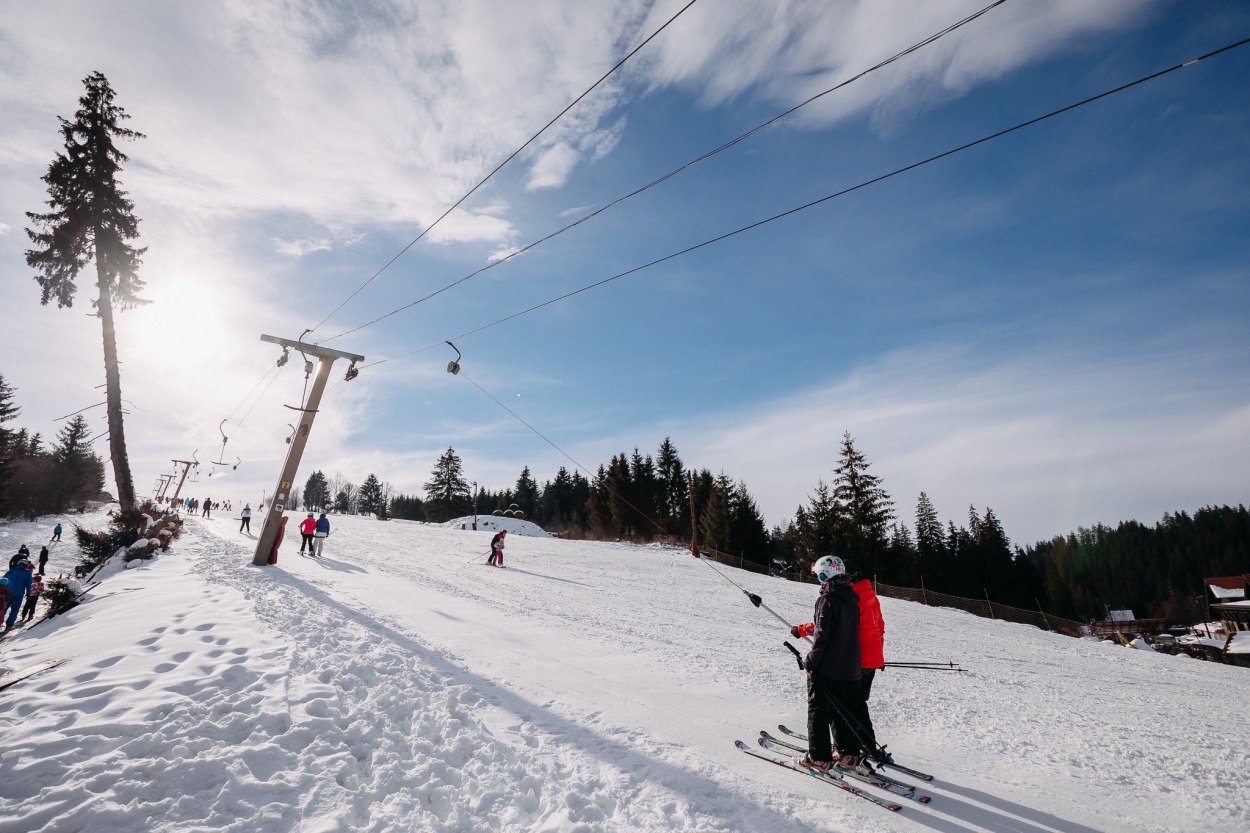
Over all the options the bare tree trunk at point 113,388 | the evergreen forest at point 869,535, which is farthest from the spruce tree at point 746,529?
the bare tree trunk at point 113,388

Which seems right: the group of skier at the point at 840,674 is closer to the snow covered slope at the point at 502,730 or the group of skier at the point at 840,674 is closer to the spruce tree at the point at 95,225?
the snow covered slope at the point at 502,730

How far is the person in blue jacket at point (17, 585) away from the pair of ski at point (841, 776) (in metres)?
16.9

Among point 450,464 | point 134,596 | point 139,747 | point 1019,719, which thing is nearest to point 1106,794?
point 1019,719

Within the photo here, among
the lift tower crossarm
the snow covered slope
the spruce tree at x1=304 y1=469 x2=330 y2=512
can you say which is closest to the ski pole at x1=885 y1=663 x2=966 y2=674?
the snow covered slope

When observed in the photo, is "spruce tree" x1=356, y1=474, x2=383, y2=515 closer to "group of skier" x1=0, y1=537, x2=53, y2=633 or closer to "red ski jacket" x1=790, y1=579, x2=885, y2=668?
"group of skier" x1=0, y1=537, x2=53, y2=633

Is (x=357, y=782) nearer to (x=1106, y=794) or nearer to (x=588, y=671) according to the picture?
(x=588, y=671)

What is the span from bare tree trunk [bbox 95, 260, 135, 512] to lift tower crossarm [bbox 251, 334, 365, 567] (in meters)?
9.78

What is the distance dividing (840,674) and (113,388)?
2909 cm

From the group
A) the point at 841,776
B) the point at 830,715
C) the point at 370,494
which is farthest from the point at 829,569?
the point at 370,494

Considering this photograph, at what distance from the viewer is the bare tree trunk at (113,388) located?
21.7 meters

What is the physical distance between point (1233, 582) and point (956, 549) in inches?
895

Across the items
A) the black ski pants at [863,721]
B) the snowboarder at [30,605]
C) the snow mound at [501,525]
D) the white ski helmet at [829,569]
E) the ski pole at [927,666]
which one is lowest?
the snowboarder at [30,605]

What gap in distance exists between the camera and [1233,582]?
4488 centimetres

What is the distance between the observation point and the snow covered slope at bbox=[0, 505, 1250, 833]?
4.09 m
